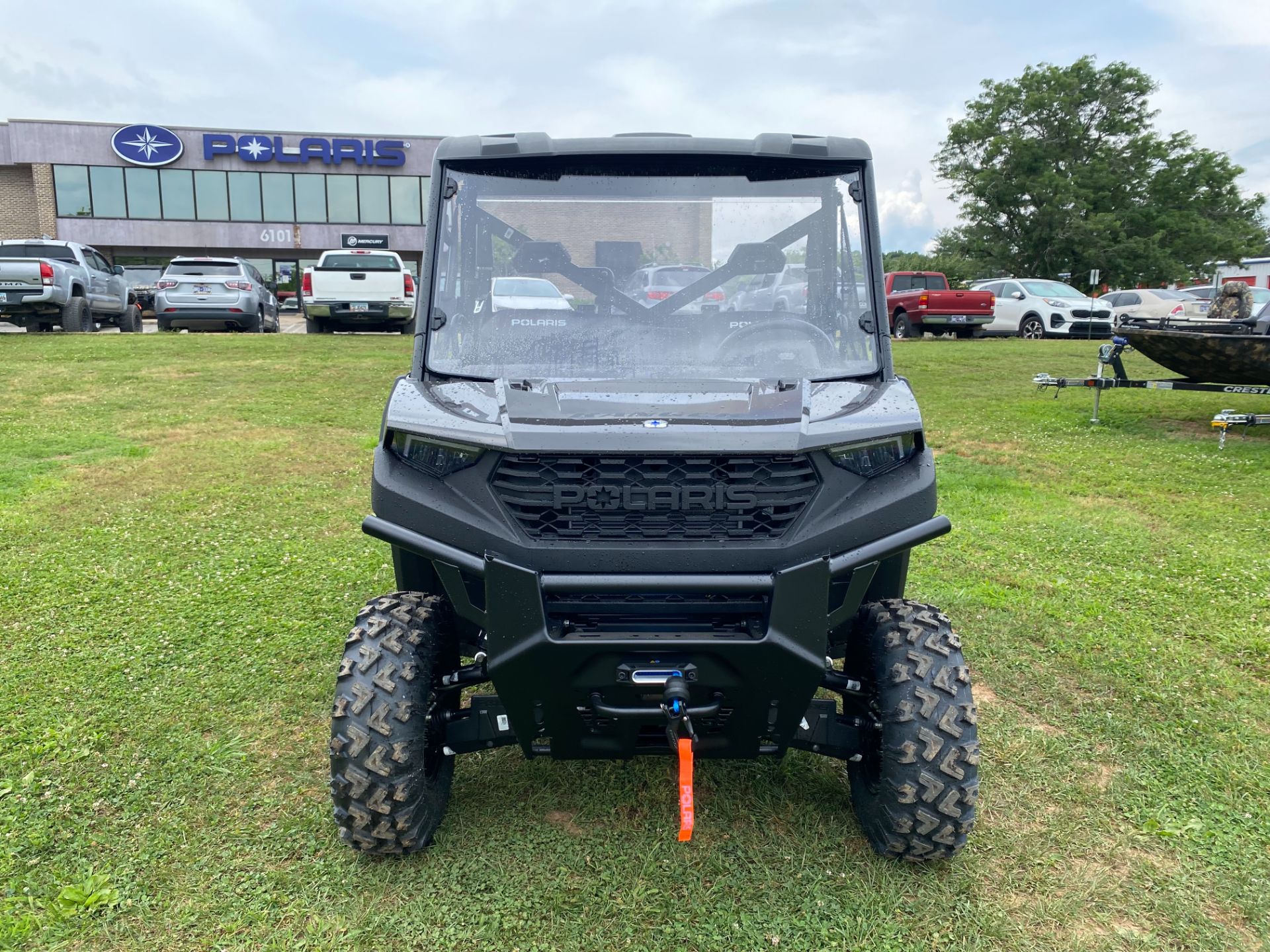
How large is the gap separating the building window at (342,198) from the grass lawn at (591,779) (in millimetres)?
39502

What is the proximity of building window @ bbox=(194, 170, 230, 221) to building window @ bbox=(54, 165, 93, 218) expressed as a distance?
4.53m

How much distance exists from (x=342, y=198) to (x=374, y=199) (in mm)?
1402

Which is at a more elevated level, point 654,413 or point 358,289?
point 358,289

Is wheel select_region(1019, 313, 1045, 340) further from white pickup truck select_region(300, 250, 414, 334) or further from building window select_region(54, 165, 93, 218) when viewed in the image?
building window select_region(54, 165, 93, 218)

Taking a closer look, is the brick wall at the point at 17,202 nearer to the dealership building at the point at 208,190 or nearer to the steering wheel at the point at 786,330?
the dealership building at the point at 208,190

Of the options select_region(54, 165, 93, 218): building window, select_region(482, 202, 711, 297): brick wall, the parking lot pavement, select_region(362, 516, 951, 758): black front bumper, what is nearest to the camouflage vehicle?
select_region(482, 202, 711, 297): brick wall

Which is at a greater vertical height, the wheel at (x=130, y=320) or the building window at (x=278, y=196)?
the building window at (x=278, y=196)

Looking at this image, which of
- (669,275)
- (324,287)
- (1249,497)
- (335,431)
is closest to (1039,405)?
(1249,497)

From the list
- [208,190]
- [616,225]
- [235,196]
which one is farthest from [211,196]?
[616,225]

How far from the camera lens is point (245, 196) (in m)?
43.4

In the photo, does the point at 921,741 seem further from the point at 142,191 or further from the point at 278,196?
the point at 142,191

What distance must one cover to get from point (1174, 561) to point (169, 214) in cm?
4564

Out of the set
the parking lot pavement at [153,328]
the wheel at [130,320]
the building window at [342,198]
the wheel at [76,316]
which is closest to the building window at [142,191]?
the building window at [342,198]

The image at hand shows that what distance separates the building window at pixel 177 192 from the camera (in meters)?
42.5
